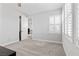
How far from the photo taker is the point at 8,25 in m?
5.20

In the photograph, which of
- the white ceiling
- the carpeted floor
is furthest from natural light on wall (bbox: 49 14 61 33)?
the carpeted floor

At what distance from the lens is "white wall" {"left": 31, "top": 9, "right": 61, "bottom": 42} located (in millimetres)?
6114

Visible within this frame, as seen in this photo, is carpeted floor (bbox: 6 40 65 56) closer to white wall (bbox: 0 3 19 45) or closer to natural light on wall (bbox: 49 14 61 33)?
white wall (bbox: 0 3 19 45)

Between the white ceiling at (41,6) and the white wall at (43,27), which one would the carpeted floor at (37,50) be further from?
the white ceiling at (41,6)

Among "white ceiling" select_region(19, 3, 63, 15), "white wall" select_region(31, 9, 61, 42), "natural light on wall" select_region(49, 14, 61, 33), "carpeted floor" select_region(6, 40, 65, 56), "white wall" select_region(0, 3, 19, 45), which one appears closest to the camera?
"carpeted floor" select_region(6, 40, 65, 56)

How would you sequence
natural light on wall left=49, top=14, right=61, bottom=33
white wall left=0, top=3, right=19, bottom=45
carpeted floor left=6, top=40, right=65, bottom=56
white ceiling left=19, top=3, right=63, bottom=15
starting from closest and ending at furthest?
carpeted floor left=6, top=40, right=65, bottom=56
white ceiling left=19, top=3, right=63, bottom=15
white wall left=0, top=3, right=19, bottom=45
natural light on wall left=49, top=14, right=61, bottom=33

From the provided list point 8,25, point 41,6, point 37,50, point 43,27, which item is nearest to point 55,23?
point 43,27

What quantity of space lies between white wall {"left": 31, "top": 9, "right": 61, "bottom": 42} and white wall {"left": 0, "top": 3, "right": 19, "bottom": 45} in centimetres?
173

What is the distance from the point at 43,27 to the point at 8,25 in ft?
8.95

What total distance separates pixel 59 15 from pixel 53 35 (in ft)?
5.25

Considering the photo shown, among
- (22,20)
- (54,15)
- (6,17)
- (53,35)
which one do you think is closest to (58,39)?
(53,35)

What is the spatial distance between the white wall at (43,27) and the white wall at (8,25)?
1727 millimetres

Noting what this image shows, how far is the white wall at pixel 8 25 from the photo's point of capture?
479cm

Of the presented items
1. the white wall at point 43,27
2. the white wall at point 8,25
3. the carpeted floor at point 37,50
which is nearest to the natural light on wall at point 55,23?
the white wall at point 43,27
